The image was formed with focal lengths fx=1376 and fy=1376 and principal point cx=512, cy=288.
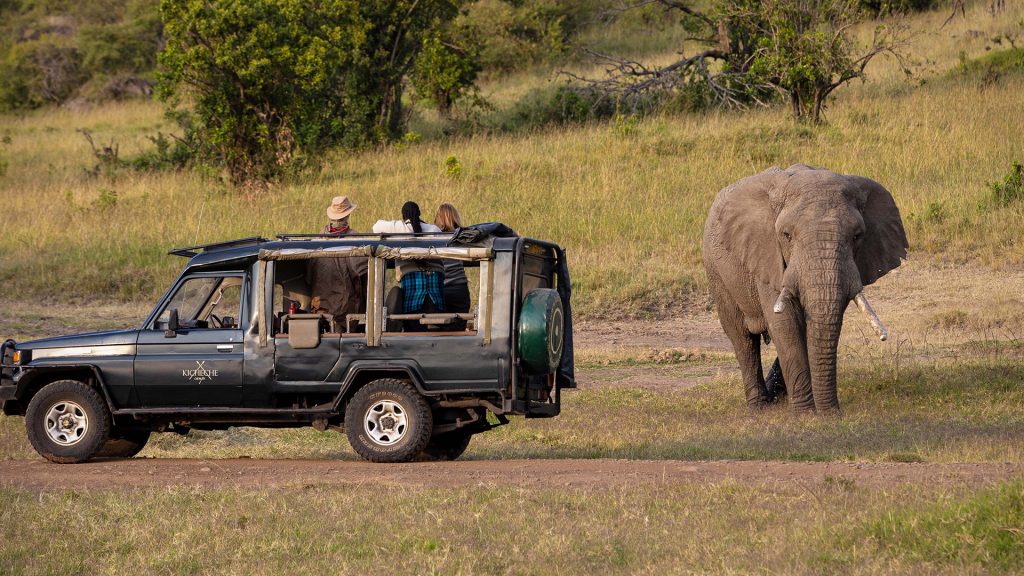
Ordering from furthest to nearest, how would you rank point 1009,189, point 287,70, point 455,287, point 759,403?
1. point 287,70
2. point 1009,189
3. point 759,403
4. point 455,287

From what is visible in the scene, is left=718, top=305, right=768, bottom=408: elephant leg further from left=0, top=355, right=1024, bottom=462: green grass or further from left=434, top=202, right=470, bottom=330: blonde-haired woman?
left=434, top=202, right=470, bottom=330: blonde-haired woman

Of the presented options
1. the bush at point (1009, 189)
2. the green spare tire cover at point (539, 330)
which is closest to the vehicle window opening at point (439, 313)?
the green spare tire cover at point (539, 330)

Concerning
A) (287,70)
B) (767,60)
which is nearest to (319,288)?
(287,70)

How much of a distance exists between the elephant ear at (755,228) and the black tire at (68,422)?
258 inches

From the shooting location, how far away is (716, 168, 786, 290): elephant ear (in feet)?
45.2

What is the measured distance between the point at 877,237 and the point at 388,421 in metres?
6.00

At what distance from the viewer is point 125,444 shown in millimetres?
11602

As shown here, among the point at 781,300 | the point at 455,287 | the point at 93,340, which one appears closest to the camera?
the point at 93,340

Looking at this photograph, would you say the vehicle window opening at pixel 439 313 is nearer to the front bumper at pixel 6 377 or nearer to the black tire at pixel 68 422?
the black tire at pixel 68 422

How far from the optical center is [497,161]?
26625mm

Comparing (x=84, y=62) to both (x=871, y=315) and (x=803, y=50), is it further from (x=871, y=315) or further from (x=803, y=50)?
(x=871, y=315)

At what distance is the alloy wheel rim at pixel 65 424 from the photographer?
10.9 metres

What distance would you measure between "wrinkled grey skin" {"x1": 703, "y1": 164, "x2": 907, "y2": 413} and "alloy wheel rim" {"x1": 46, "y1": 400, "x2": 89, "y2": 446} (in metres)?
6.53

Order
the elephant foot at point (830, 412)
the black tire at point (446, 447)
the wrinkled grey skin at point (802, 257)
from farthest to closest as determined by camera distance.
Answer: the elephant foot at point (830, 412) → the wrinkled grey skin at point (802, 257) → the black tire at point (446, 447)
